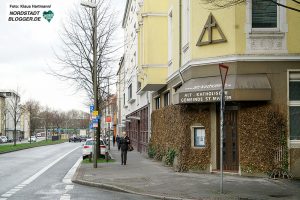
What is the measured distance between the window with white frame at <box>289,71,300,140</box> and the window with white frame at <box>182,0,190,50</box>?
474cm

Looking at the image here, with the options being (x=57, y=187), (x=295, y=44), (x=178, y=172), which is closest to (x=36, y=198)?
(x=57, y=187)

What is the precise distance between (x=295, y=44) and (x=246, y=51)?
1.71m

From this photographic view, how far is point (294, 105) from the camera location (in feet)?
54.6

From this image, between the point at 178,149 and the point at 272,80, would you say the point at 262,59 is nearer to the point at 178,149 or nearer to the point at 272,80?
the point at 272,80

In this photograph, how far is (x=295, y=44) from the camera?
1647 cm

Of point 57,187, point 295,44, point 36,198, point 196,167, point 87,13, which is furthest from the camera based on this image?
point 87,13

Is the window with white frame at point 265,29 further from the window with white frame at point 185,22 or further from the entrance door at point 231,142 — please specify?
the window with white frame at point 185,22

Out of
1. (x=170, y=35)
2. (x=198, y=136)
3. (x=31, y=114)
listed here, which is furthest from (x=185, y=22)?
(x=31, y=114)

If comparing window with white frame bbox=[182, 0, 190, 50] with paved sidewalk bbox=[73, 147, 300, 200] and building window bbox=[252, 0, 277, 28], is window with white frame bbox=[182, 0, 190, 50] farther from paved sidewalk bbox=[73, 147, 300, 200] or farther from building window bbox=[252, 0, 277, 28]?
paved sidewalk bbox=[73, 147, 300, 200]

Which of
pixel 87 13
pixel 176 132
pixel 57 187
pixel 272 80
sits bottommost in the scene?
pixel 57 187

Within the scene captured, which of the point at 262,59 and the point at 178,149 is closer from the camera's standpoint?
the point at 262,59

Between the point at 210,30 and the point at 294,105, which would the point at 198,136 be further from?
the point at 210,30

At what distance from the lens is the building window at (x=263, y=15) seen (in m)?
16.8

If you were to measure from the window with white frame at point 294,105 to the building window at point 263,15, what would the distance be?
1.94 metres
